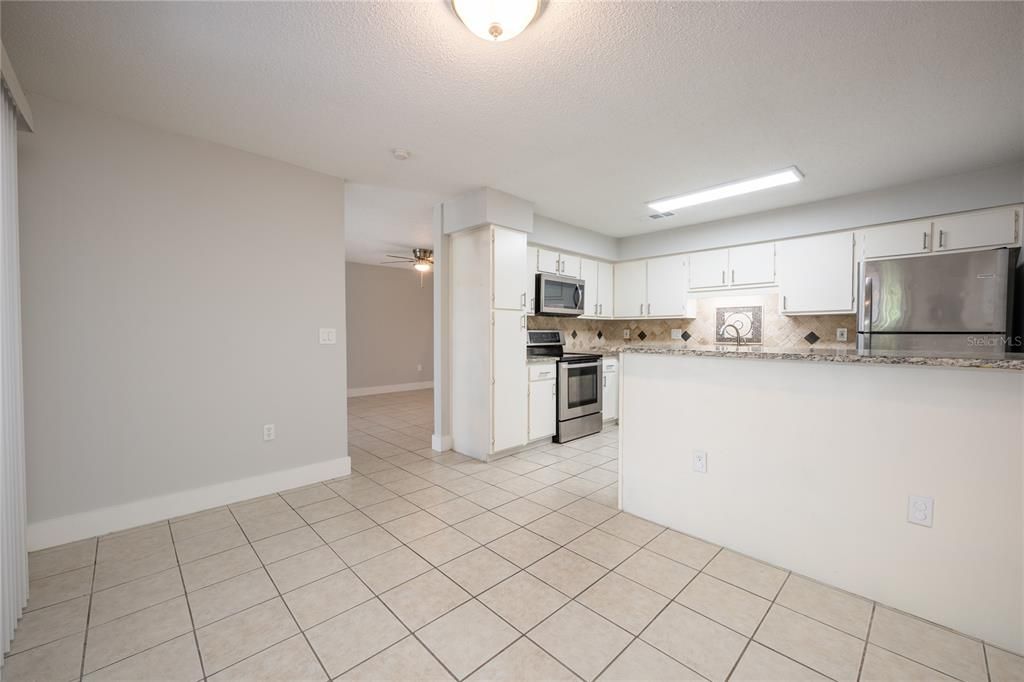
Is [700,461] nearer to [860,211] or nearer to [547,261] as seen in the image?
[547,261]

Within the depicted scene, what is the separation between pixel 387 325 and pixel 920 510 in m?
7.46

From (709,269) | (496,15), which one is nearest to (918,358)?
(496,15)

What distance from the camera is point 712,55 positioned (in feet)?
5.92

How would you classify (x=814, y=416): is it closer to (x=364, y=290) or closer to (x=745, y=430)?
(x=745, y=430)

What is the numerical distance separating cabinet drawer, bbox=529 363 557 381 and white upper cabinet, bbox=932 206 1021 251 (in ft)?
11.1

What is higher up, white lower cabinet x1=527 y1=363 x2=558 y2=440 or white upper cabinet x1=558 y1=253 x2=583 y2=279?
white upper cabinet x1=558 y1=253 x2=583 y2=279

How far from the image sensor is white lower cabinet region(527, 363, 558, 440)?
4.05m

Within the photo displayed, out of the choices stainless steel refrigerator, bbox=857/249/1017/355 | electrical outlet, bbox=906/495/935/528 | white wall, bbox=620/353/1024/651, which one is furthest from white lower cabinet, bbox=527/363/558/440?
electrical outlet, bbox=906/495/935/528

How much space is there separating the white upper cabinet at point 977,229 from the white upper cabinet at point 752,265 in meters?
1.19

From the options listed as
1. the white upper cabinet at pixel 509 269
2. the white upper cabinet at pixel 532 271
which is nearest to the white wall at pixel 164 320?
the white upper cabinet at pixel 509 269

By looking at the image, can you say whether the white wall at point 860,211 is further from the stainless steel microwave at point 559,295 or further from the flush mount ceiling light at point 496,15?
the flush mount ceiling light at point 496,15

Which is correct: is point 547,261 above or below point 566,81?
below

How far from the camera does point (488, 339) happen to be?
3.65 metres

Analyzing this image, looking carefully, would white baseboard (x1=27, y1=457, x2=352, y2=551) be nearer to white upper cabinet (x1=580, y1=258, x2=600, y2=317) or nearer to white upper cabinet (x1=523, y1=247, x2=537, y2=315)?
white upper cabinet (x1=523, y1=247, x2=537, y2=315)
